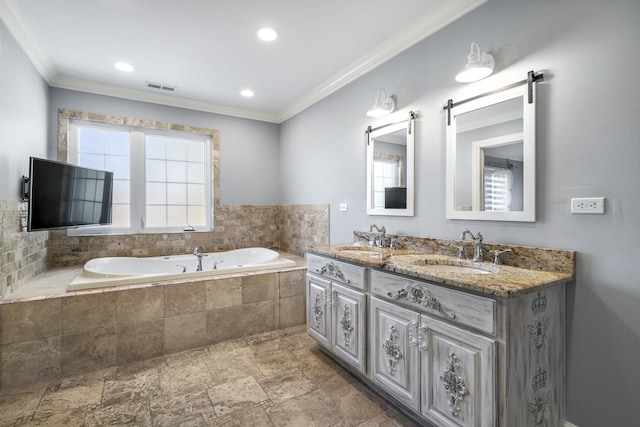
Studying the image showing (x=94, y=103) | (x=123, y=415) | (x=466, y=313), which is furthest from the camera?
(x=94, y=103)

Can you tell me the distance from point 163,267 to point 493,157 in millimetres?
3562

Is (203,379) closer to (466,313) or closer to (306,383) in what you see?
(306,383)

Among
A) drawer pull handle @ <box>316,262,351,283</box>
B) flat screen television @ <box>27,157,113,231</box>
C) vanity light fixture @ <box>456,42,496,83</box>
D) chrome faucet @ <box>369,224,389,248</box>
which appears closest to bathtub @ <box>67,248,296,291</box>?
flat screen television @ <box>27,157,113,231</box>

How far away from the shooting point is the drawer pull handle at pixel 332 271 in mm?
2258

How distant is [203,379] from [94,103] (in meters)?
3.27

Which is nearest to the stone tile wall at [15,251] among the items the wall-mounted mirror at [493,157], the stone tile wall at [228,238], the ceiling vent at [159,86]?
the stone tile wall at [228,238]

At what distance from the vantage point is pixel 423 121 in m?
2.40

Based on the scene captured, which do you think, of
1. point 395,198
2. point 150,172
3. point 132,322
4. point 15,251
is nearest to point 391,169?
point 395,198

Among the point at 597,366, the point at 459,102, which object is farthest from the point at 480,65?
the point at 597,366

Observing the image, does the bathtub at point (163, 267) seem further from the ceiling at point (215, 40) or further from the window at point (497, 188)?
the window at point (497, 188)

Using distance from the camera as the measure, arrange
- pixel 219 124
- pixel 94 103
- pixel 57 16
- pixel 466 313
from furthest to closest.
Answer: pixel 219 124
pixel 94 103
pixel 57 16
pixel 466 313

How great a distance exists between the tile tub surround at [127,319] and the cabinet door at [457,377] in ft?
6.02

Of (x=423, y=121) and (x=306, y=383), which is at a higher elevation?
(x=423, y=121)

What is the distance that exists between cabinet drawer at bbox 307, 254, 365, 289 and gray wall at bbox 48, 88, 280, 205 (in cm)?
217
